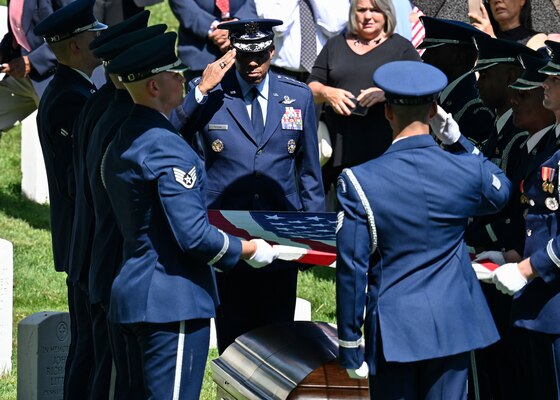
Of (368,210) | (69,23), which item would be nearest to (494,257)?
(368,210)

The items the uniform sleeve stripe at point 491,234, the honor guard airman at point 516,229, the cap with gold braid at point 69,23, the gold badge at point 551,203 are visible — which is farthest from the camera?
the cap with gold braid at point 69,23

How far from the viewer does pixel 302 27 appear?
9.73 meters

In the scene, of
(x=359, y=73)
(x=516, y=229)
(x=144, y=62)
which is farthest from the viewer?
(x=359, y=73)

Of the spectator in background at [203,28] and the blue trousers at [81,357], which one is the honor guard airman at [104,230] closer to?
the blue trousers at [81,357]

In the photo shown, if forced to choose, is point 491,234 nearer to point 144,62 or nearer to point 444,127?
point 444,127

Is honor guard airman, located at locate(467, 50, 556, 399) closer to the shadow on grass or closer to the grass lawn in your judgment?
the grass lawn

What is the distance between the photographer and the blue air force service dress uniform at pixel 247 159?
730 cm

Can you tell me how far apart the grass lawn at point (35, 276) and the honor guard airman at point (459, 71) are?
7.08ft

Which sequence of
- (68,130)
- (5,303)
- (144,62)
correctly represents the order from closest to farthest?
(144,62)
(68,130)
(5,303)

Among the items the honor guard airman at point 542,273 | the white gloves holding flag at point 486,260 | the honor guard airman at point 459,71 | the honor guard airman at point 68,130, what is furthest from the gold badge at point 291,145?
the honor guard airman at point 542,273

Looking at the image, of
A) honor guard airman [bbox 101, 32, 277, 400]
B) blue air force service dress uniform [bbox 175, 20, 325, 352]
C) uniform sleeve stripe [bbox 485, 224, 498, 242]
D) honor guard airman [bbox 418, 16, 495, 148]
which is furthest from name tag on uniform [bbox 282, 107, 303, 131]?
honor guard airman [bbox 101, 32, 277, 400]

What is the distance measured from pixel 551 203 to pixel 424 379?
891 millimetres

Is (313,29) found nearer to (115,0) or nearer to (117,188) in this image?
(115,0)

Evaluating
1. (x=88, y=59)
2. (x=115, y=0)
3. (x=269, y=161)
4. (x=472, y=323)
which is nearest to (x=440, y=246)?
(x=472, y=323)
